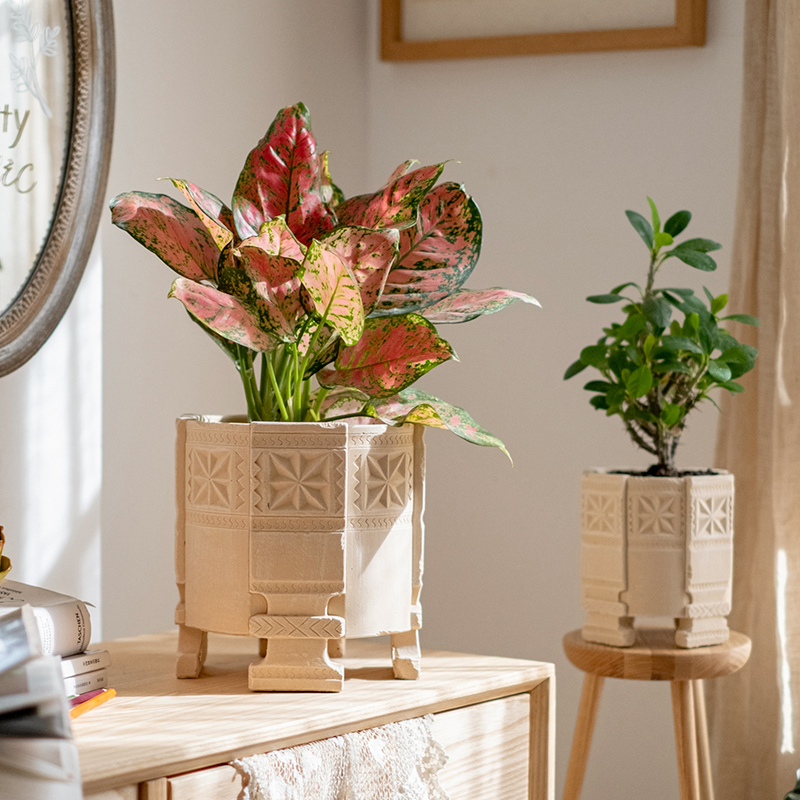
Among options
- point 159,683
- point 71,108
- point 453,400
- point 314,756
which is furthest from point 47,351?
point 453,400

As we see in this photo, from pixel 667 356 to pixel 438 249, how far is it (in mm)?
572

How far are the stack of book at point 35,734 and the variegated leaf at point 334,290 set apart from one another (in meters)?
0.39

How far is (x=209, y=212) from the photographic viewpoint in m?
0.99

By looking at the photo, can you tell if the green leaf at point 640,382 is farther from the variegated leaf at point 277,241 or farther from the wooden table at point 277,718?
the variegated leaf at point 277,241

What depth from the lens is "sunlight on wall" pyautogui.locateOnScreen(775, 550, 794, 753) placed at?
1.82 meters

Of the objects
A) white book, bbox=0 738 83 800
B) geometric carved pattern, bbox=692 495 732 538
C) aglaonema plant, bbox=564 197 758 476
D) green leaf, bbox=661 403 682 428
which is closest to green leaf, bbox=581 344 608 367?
aglaonema plant, bbox=564 197 758 476

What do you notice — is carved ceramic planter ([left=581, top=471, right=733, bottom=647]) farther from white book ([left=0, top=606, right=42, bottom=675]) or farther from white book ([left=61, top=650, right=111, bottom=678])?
white book ([left=0, top=606, right=42, bottom=675])

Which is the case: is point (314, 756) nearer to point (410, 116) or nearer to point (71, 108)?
point (71, 108)

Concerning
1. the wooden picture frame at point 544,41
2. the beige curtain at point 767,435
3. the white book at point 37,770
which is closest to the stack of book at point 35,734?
the white book at point 37,770

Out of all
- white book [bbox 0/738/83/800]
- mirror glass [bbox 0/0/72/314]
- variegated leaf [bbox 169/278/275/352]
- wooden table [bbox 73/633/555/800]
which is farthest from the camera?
mirror glass [bbox 0/0/72/314]

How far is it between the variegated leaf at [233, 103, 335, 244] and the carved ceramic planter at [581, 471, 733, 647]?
0.68 metres

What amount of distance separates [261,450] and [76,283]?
59 centimetres

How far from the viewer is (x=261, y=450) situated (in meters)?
0.95

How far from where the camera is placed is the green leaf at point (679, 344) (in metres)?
1.45
